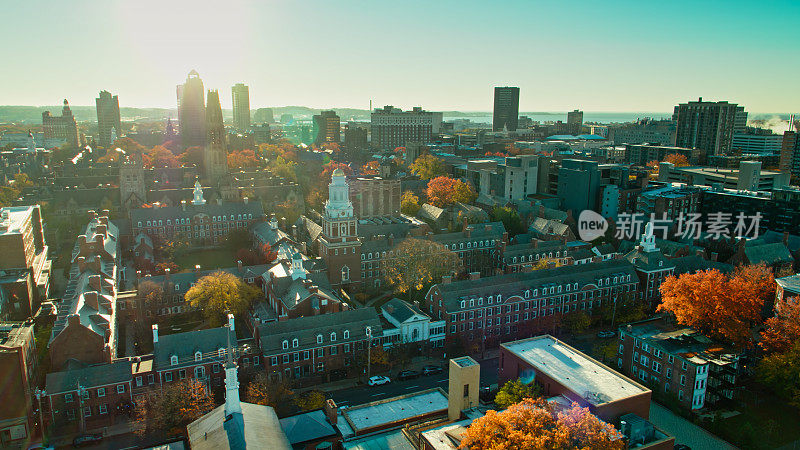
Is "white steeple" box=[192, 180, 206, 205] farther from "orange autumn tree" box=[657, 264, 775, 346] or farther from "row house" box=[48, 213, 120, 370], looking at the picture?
"orange autumn tree" box=[657, 264, 775, 346]

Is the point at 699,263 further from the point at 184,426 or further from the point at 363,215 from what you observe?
the point at 184,426

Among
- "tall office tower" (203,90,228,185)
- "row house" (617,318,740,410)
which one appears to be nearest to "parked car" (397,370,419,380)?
"row house" (617,318,740,410)

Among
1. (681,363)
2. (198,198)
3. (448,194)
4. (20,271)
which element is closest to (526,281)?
(681,363)

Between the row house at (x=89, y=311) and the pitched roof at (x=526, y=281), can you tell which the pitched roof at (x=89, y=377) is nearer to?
the row house at (x=89, y=311)

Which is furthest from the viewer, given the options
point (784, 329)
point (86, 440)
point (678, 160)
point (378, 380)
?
point (678, 160)

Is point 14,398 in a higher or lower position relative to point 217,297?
lower

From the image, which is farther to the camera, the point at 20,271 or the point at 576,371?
the point at 20,271

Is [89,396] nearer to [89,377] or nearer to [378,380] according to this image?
[89,377]
